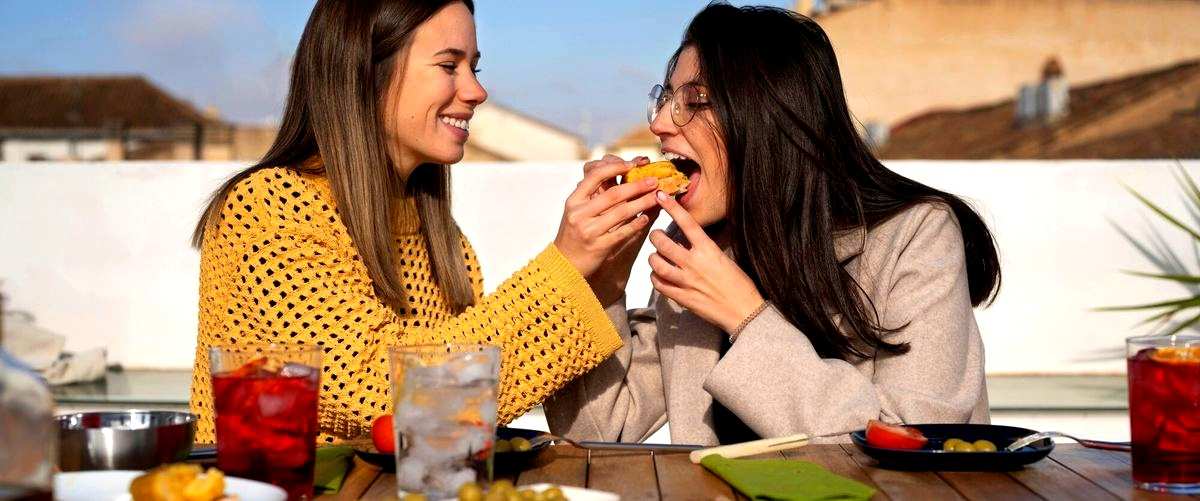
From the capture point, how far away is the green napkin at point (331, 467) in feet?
5.30

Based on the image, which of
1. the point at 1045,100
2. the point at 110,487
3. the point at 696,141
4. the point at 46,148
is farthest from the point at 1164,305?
the point at 46,148

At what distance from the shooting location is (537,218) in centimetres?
741

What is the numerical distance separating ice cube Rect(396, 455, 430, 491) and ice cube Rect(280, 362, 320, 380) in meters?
0.15

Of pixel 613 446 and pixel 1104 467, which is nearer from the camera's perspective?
pixel 1104 467

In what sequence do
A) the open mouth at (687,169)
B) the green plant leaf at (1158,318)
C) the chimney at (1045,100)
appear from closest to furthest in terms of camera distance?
the open mouth at (687,169)
the green plant leaf at (1158,318)
the chimney at (1045,100)

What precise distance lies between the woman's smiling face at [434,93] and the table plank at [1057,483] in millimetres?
1272

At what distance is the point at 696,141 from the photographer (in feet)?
8.25

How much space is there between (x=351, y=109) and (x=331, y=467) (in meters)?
0.93

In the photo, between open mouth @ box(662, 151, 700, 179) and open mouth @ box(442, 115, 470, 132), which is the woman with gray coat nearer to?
open mouth @ box(662, 151, 700, 179)

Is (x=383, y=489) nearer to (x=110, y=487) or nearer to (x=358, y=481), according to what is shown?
(x=358, y=481)

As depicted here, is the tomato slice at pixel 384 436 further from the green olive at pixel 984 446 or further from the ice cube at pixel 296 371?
the green olive at pixel 984 446

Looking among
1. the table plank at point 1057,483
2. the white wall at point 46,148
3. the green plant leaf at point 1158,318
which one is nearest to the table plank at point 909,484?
the table plank at point 1057,483

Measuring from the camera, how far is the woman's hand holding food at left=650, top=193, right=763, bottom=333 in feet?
7.22

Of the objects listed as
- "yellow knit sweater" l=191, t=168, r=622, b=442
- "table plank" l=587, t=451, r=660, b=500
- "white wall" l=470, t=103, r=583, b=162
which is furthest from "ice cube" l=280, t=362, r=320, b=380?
"white wall" l=470, t=103, r=583, b=162
